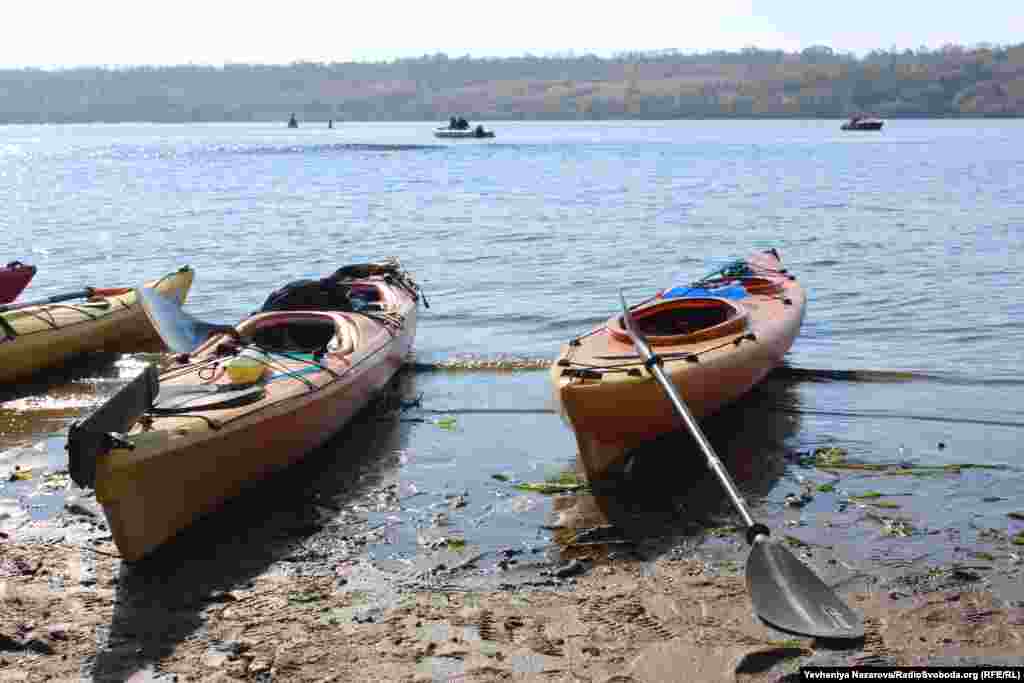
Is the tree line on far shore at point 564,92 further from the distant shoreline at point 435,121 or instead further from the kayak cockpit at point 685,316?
the kayak cockpit at point 685,316

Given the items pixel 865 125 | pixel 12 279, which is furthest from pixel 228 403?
pixel 865 125

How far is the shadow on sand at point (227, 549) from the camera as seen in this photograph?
19.2ft

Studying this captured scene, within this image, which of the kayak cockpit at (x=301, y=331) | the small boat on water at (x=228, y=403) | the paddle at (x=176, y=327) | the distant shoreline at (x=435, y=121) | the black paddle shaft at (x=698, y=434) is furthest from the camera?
the distant shoreline at (x=435, y=121)

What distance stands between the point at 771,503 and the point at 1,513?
16.8ft

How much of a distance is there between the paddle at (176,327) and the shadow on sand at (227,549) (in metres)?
1.45

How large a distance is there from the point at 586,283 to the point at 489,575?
13.2m

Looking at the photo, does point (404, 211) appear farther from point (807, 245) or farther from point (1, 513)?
point (1, 513)

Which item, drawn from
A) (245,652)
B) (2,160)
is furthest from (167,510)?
(2,160)

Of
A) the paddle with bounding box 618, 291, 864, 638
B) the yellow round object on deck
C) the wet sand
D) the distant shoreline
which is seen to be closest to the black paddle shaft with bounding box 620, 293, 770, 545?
the paddle with bounding box 618, 291, 864, 638

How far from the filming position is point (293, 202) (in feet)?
118

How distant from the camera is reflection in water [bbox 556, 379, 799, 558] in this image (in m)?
7.43

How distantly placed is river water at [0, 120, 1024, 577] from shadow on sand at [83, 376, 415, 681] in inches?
3.8

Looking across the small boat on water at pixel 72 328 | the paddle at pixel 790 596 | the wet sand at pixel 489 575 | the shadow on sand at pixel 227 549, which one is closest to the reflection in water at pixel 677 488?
the wet sand at pixel 489 575

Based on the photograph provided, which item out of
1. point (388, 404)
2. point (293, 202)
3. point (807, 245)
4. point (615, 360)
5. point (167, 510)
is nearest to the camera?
point (167, 510)
